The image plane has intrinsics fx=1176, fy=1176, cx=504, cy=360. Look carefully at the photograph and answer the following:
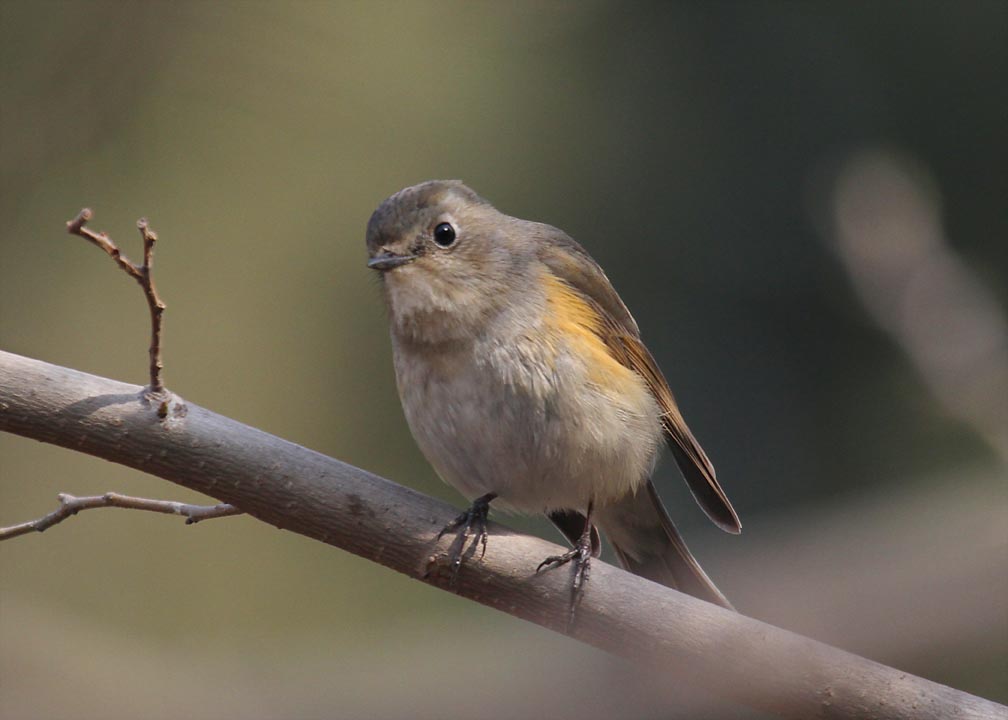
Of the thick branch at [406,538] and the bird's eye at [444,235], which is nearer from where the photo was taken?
the thick branch at [406,538]

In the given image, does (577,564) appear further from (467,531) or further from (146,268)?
(146,268)

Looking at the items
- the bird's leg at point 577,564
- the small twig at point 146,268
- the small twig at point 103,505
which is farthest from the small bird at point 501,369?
the small twig at point 146,268

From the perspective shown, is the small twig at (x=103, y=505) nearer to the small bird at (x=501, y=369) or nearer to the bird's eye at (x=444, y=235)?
the small bird at (x=501, y=369)

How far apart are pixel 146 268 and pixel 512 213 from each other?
5.17m

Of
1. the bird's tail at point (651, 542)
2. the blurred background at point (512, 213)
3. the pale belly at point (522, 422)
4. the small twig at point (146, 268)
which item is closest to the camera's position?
the small twig at point (146, 268)

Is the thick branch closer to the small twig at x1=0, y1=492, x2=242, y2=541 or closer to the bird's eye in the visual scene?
the small twig at x1=0, y1=492, x2=242, y2=541

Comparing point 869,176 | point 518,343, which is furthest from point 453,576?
point 869,176

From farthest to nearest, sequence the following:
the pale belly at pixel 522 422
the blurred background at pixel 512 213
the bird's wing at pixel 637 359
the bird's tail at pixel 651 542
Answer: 1. the blurred background at pixel 512 213
2. the bird's tail at pixel 651 542
3. the bird's wing at pixel 637 359
4. the pale belly at pixel 522 422

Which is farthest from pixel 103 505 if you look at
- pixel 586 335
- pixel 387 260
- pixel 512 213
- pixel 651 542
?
pixel 512 213

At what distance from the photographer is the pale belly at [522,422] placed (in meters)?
3.73

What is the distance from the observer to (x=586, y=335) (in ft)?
13.0

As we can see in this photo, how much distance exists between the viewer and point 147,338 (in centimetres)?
778

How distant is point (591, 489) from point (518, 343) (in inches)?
22.7

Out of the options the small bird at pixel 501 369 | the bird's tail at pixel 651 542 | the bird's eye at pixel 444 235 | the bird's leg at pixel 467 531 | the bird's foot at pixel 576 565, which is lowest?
the bird's tail at pixel 651 542
